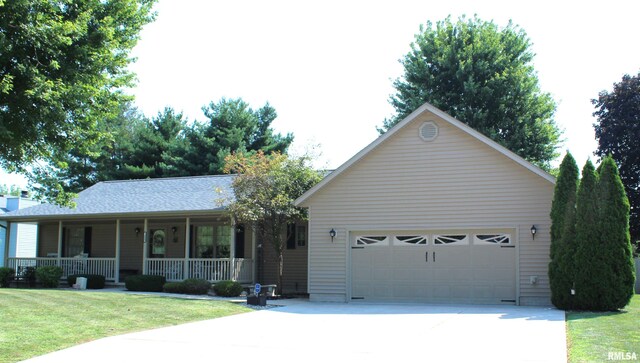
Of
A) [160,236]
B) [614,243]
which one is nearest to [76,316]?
[160,236]

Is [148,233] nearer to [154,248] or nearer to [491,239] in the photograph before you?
[154,248]

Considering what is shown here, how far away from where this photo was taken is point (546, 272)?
55.6ft

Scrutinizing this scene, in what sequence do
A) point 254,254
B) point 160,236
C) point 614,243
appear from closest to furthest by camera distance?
1. point 614,243
2. point 254,254
3. point 160,236

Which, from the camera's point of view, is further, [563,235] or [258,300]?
[258,300]

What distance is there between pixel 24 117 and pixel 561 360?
10.6m

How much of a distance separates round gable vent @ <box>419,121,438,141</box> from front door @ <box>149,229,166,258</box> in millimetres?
11889

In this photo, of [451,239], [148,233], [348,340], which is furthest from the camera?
[148,233]

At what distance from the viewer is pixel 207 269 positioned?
2183 centimetres

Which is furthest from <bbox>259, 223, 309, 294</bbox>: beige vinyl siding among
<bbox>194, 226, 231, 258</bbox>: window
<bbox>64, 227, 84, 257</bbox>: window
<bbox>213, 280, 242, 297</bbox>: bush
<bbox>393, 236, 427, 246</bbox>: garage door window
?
<bbox>64, 227, 84, 257</bbox>: window

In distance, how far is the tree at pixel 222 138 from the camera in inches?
1582

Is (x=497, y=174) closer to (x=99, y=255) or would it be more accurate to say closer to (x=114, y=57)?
(x=114, y=57)

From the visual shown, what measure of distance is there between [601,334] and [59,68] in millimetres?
11245

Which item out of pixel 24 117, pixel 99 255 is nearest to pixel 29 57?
pixel 24 117

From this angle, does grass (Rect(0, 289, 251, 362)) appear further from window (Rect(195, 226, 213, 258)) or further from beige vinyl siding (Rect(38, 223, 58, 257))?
beige vinyl siding (Rect(38, 223, 58, 257))
